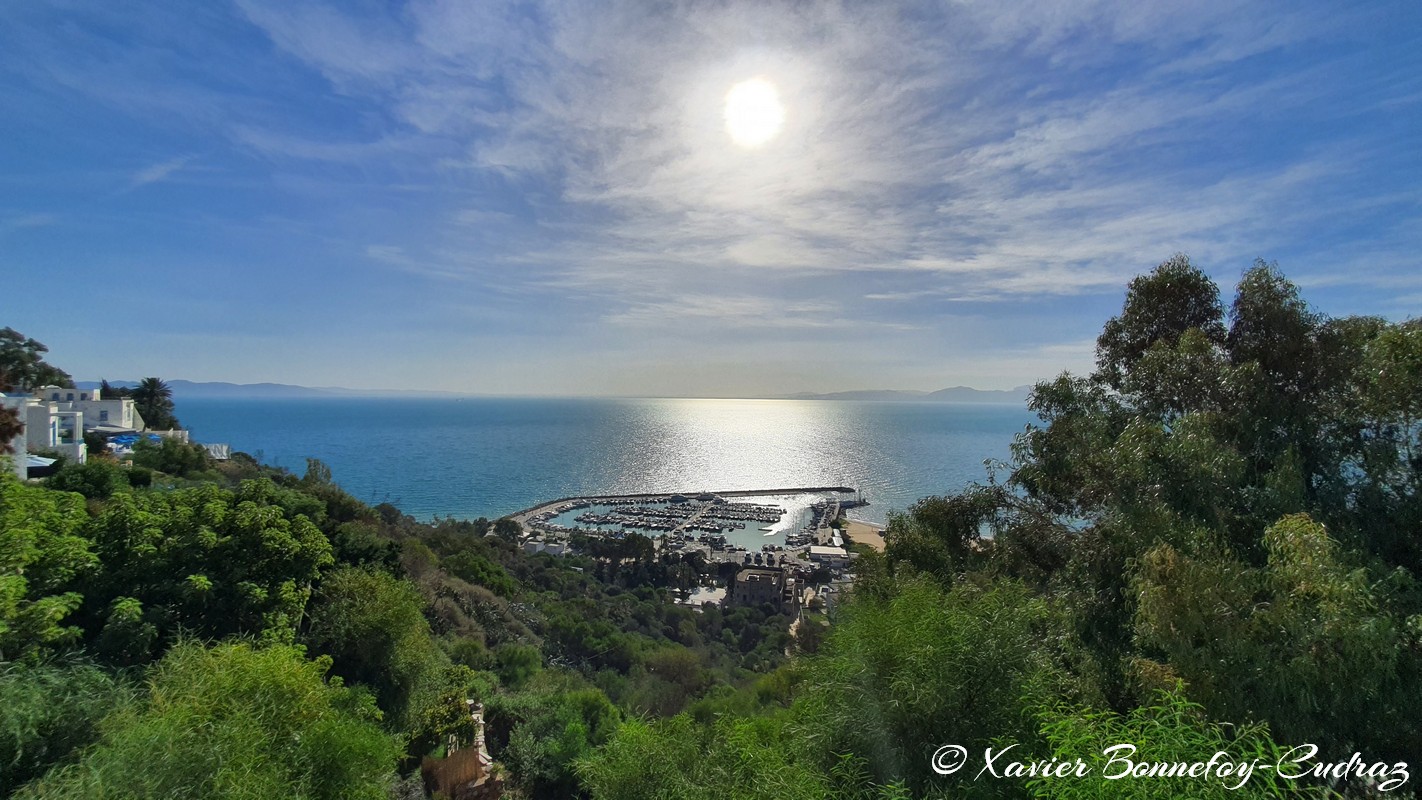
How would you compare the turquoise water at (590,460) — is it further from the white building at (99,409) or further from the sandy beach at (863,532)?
the white building at (99,409)

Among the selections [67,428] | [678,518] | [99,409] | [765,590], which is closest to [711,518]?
[678,518]

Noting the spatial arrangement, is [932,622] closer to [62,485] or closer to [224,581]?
[224,581]

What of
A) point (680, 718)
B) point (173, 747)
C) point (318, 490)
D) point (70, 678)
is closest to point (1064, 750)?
point (680, 718)

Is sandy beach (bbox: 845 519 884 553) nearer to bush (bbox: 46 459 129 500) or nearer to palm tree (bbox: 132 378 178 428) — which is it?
bush (bbox: 46 459 129 500)

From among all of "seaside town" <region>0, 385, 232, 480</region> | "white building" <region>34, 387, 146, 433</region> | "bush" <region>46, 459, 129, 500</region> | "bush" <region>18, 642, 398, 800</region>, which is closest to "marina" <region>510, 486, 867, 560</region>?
"seaside town" <region>0, 385, 232, 480</region>

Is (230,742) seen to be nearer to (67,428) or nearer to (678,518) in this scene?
(67,428)
